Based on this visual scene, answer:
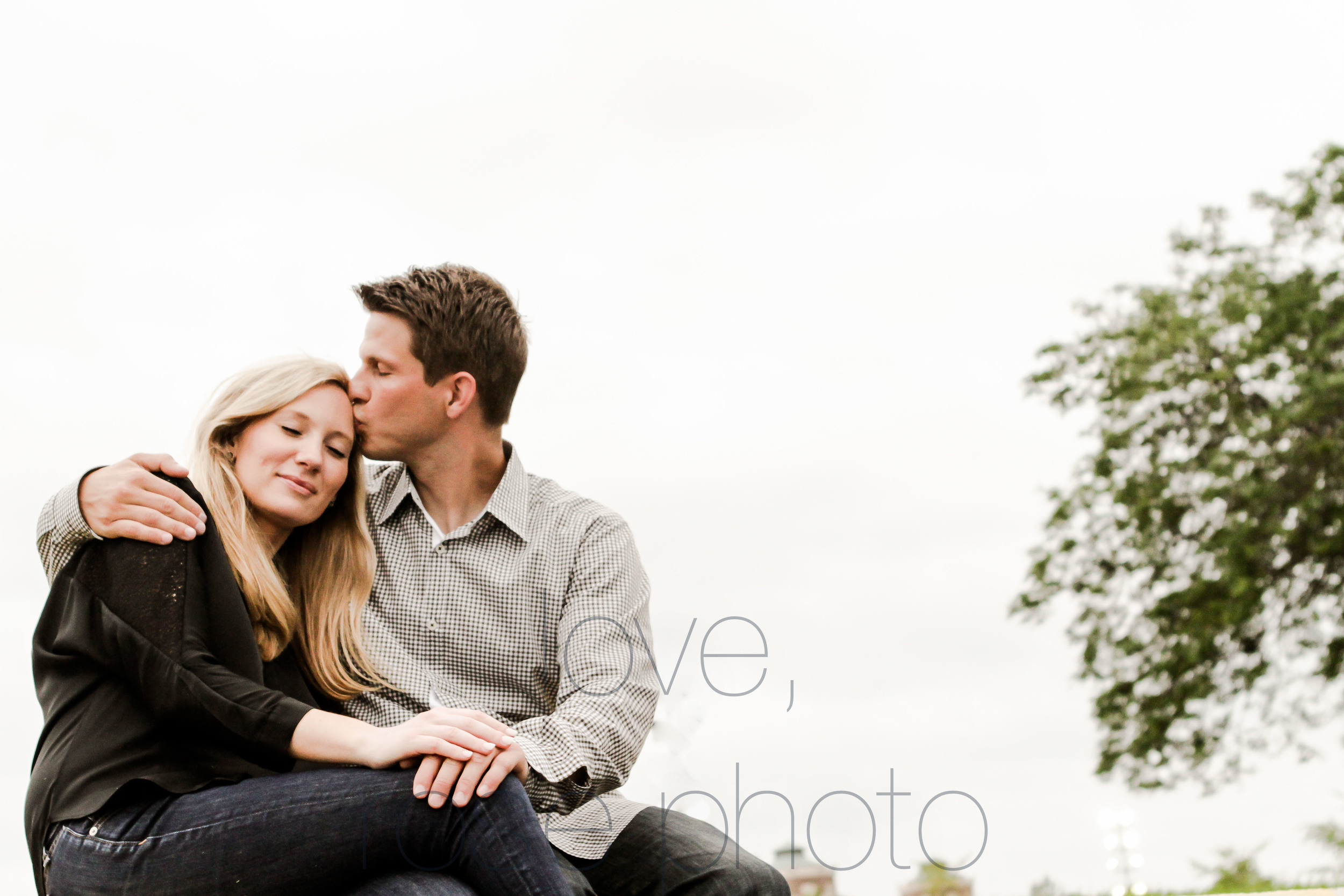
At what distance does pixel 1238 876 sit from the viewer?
21.5 feet

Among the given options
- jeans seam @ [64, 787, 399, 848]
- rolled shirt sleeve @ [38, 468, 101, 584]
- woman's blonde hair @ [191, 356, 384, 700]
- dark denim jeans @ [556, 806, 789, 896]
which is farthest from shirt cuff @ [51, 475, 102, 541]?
dark denim jeans @ [556, 806, 789, 896]

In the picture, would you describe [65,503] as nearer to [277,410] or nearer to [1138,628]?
[277,410]

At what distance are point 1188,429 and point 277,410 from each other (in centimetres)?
767

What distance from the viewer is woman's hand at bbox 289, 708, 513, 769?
178 centimetres

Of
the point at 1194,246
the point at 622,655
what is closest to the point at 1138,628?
the point at 1194,246

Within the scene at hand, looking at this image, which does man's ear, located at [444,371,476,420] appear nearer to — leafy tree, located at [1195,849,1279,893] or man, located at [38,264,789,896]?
man, located at [38,264,789,896]

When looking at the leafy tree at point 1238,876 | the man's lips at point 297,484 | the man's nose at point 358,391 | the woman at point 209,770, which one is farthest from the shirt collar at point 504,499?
the leafy tree at point 1238,876

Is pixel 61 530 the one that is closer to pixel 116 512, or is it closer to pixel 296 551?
pixel 116 512

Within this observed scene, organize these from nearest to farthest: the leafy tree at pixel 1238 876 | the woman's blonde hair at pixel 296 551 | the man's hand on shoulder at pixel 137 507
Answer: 1. the man's hand on shoulder at pixel 137 507
2. the woman's blonde hair at pixel 296 551
3. the leafy tree at pixel 1238 876

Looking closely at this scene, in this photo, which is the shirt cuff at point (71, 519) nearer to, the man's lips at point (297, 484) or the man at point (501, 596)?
the man's lips at point (297, 484)

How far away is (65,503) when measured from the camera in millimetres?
1917

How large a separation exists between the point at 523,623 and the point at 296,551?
0.47 meters

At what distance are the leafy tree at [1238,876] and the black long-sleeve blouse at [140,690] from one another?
532 centimetres

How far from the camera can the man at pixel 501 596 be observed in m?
2.30
